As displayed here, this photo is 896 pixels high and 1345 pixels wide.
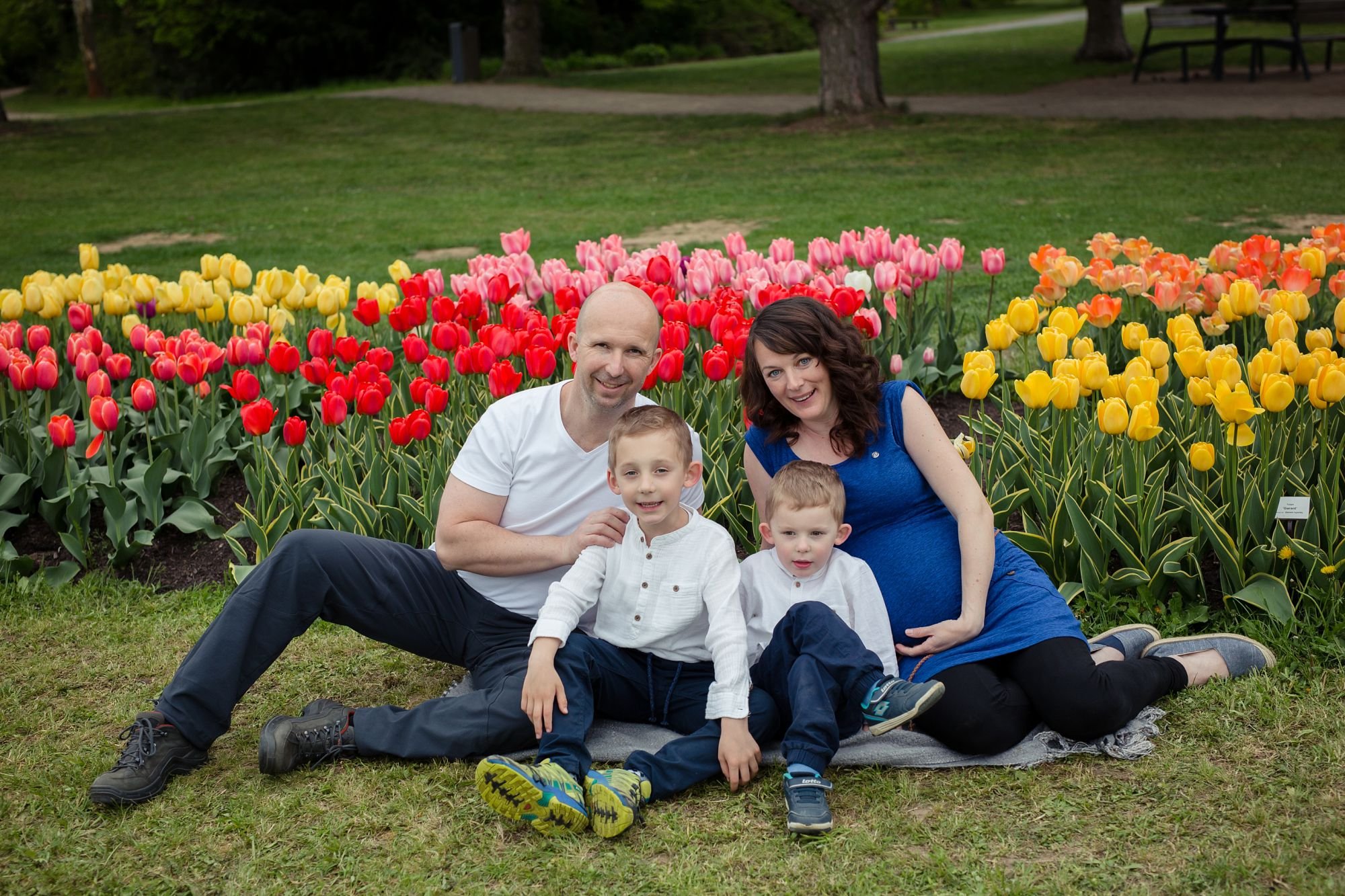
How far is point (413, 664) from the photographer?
13.4 ft

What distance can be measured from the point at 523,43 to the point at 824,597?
85.1 feet

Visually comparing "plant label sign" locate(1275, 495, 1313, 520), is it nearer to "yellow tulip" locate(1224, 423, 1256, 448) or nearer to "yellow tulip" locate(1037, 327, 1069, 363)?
"yellow tulip" locate(1224, 423, 1256, 448)

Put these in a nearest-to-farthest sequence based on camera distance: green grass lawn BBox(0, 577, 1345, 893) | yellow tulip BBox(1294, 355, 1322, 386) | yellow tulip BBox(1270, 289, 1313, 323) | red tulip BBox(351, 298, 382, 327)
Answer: green grass lawn BBox(0, 577, 1345, 893), yellow tulip BBox(1294, 355, 1322, 386), yellow tulip BBox(1270, 289, 1313, 323), red tulip BBox(351, 298, 382, 327)

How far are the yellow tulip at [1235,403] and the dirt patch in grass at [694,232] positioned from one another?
294 inches

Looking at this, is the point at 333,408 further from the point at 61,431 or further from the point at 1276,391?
the point at 1276,391

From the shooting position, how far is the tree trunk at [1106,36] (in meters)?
23.6

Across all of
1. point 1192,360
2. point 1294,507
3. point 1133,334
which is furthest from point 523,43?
point 1294,507

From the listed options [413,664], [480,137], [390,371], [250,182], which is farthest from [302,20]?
[413,664]

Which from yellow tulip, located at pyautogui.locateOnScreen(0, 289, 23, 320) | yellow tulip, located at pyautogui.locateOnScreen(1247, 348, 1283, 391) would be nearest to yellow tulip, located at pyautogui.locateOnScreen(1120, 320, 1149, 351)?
yellow tulip, located at pyautogui.locateOnScreen(1247, 348, 1283, 391)

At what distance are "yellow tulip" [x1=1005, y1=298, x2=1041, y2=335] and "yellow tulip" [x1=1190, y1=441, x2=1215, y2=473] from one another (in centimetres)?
88

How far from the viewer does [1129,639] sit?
375 centimetres

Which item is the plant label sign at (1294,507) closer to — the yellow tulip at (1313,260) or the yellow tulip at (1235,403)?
the yellow tulip at (1235,403)

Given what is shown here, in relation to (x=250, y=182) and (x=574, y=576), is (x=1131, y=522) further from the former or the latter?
(x=250, y=182)

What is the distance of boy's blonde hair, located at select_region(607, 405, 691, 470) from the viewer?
320 centimetres
